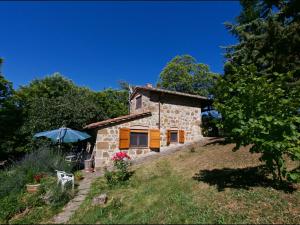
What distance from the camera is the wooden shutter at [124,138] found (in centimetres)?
1243

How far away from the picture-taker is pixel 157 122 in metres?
14.4

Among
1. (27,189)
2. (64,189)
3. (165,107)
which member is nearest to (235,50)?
(165,107)

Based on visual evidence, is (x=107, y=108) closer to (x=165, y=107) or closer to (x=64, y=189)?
(x=165, y=107)

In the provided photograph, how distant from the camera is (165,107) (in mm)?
14945

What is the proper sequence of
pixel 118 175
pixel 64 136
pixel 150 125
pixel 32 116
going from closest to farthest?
pixel 118 175
pixel 64 136
pixel 32 116
pixel 150 125

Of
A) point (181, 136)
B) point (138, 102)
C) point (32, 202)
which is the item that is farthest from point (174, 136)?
point (32, 202)

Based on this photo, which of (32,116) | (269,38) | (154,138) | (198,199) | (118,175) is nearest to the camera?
(198,199)

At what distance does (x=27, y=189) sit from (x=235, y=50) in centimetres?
1281

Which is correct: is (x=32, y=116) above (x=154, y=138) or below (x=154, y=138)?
above

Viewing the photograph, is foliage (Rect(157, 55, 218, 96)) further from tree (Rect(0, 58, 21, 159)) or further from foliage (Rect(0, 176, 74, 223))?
foliage (Rect(0, 176, 74, 223))

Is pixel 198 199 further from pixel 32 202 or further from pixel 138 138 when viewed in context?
pixel 138 138

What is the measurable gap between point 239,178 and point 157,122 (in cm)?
836

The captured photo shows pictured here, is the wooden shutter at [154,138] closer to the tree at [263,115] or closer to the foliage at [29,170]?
the foliage at [29,170]

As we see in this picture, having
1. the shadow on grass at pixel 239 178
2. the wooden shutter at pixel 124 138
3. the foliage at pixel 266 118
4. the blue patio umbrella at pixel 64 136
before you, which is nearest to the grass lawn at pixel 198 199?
the shadow on grass at pixel 239 178
